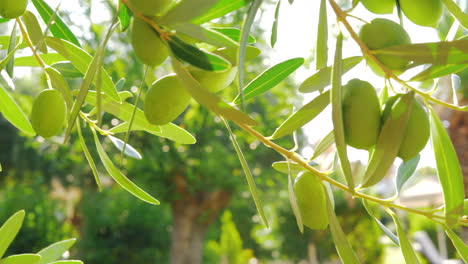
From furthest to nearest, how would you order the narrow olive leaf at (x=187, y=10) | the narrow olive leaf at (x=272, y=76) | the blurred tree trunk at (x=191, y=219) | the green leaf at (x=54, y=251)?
the blurred tree trunk at (x=191, y=219) < the green leaf at (x=54, y=251) < the narrow olive leaf at (x=272, y=76) < the narrow olive leaf at (x=187, y=10)

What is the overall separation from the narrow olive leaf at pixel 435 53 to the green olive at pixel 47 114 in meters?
0.18

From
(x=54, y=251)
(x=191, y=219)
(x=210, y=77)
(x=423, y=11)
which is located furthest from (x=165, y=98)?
(x=191, y=219)

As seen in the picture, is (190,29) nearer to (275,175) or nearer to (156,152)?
(156,152)

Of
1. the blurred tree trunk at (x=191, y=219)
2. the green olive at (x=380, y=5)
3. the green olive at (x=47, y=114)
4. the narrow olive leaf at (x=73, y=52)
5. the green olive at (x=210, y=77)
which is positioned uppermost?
the green olive at (x=380, y=5)

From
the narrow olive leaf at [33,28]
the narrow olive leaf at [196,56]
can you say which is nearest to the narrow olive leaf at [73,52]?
the narrow olive leaf at [33,28]

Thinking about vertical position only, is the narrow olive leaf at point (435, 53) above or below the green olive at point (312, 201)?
above

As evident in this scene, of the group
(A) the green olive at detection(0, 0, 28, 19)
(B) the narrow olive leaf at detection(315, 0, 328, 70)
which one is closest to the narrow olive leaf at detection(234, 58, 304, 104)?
(B) the narrow olive leaf at detection(315, 0, 328, 70)

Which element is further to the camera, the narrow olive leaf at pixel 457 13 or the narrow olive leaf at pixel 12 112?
the narrow olive leaf at pixel 12 112

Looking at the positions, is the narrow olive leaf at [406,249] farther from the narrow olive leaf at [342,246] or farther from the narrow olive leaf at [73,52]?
the narrow olive leaf at [73,52]

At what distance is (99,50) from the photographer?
227mm

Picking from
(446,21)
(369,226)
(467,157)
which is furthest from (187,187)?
(446,21)

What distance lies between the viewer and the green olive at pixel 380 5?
0.24 metres

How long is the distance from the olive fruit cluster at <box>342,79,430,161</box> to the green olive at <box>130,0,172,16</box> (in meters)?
0.09

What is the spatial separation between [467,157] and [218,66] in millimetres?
3033
